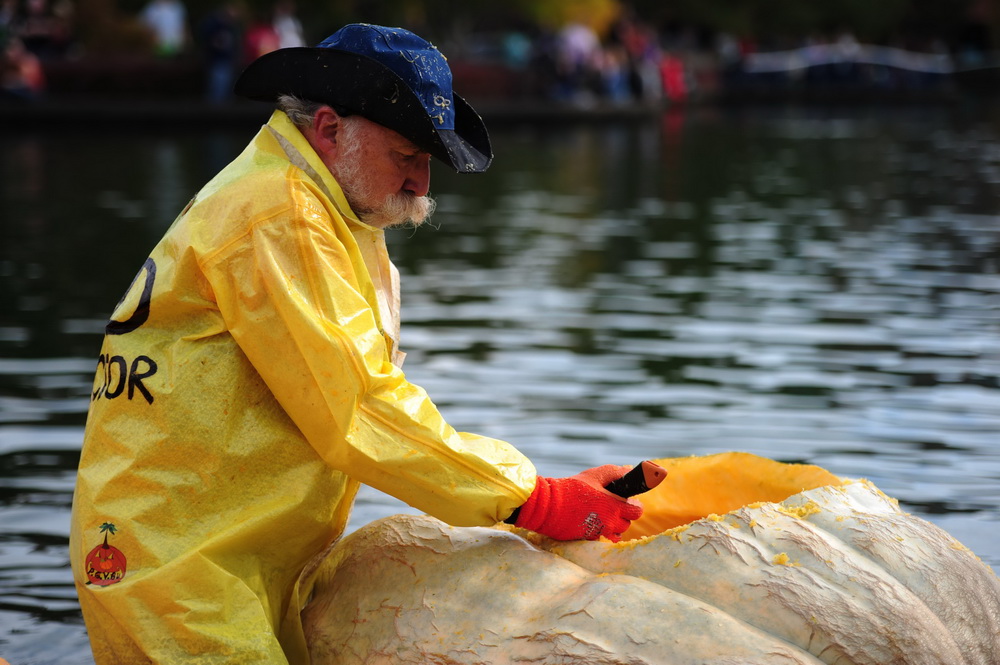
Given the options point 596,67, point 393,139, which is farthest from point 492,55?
point 393,139

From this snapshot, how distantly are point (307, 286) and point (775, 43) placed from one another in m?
56.1

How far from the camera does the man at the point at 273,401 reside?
11.6ft

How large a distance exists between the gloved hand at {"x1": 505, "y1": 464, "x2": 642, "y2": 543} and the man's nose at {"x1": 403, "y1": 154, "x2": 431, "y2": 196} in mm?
806

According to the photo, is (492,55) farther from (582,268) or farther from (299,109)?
(299,109)

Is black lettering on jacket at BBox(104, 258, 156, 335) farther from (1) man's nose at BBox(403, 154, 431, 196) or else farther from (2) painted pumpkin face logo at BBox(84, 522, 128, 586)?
(1) man's nose at BBox(403, 154, 431, 196)

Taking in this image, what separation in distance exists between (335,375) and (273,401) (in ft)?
0.93

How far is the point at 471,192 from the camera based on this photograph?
19.3 m

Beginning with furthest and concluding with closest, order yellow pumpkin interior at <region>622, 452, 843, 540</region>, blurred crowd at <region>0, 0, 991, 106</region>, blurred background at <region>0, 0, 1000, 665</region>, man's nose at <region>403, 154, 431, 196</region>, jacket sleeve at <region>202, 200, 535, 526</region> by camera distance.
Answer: blurred crowd at <region>0, 0, 991, 106</region> → blurred background at <region>0, 0, 1000, 665</region> → yellow pumpkin interior at <region>622, 452, 843, 540</region> → man's nose at <region>403, 154, 431, 196</region> → jacket sleeve at <region>202, 200, 535, 526</region>

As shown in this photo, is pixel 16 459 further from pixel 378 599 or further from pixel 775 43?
pixel 775 43

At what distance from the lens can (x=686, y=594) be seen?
3.64 meters

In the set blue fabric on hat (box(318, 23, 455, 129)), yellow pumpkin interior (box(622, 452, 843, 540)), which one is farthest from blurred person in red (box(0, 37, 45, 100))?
blue fabric on hat (box(318, 23, 455, 129))

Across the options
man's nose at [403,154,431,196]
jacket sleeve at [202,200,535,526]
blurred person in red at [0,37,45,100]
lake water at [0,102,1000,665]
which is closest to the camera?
jacket sleeve at [202,200,535,526]

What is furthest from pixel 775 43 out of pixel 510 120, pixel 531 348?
pixel 531 348

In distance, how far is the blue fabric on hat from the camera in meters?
3.72
